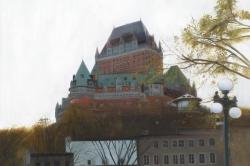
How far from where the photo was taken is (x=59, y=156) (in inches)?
1812

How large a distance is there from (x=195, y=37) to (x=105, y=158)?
5035 centimetres

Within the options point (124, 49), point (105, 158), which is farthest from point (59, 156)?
point (124, 49)

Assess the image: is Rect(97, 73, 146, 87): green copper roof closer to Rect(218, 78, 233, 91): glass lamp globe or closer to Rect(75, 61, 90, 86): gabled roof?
Rect(75, 61, 90, 86): gabled roof

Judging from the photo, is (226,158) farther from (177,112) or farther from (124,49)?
(124,49)

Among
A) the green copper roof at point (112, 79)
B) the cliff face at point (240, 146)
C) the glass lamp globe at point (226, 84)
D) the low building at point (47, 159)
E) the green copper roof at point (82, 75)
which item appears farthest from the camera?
the green copper roof at point (112, 79)

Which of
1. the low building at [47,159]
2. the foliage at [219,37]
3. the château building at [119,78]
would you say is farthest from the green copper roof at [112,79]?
the foliage at [219,37]

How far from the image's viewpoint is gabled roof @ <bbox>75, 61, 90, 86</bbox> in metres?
99.6

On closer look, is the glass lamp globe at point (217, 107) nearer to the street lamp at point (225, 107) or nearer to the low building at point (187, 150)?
the street lamp at point (225, 107)

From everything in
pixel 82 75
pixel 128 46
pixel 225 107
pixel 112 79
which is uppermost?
pixel 128 46

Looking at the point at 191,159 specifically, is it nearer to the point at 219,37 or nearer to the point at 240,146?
the point at 240,146

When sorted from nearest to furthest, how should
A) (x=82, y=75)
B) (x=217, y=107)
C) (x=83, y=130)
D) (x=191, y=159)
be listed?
1. (x=217, y=107)
2. (x=191, y=159)
3. (x=83, y=130)
4. (x=82, y=75)

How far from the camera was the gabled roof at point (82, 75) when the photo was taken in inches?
3920

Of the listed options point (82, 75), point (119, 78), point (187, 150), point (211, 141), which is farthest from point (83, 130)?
point (119, 78)

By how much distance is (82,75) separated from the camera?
101 metres
